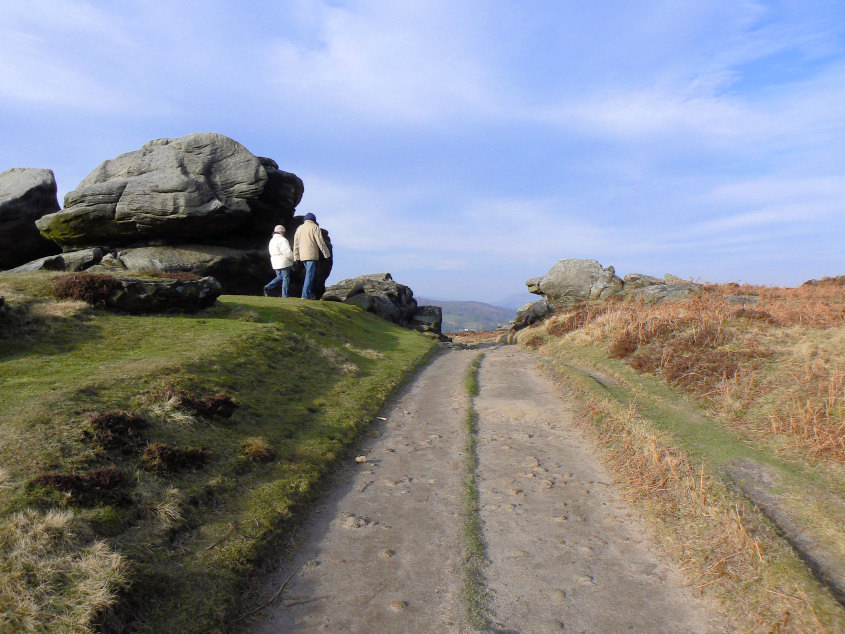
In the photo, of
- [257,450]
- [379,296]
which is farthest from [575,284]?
[257,450]

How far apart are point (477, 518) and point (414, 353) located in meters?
18.4

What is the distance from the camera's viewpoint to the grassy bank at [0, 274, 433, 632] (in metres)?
5.88

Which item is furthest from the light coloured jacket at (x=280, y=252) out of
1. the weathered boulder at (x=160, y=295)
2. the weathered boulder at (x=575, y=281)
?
the weathered boulder at (x=575, y=281)

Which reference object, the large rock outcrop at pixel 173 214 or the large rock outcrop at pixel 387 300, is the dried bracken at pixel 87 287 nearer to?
the large rock outcrop at pixel 173 214

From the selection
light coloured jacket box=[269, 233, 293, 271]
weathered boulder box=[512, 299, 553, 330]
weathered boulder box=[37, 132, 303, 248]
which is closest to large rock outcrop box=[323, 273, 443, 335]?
light coloured jacket box=[269, 233, 293, 271]

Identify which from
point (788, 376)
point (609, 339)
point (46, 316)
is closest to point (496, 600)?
point (788, 376)

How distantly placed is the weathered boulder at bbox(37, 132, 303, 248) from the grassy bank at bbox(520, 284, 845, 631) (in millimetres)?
24639

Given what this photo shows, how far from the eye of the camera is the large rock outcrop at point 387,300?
4044cm

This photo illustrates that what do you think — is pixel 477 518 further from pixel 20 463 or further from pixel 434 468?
pixel 20 463

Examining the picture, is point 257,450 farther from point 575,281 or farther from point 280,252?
point 575,281

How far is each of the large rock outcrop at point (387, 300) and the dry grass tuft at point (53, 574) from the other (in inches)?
1227

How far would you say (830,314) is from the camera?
18.7 meters

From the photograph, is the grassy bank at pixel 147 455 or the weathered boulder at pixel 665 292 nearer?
the grassy bank at pixel 147 455

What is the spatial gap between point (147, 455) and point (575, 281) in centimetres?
3959
